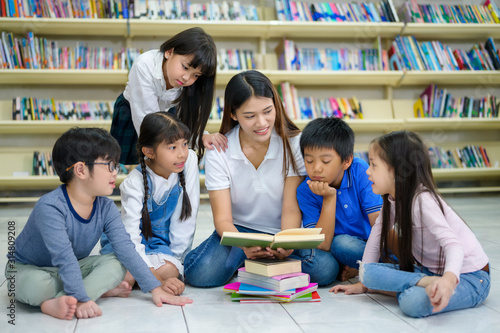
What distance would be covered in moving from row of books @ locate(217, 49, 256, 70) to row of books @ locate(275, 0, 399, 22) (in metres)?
0.40

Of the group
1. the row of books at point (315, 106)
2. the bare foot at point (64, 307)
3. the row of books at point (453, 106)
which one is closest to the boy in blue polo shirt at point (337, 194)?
the bare foot at point (64, 307)

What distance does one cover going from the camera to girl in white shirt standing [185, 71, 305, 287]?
5.52 ft

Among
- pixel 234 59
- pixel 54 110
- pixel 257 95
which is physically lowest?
pixel 54 110

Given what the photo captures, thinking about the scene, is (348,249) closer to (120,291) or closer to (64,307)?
(120,291)

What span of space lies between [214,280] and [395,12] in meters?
3.25

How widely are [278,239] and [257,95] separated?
1.75ft

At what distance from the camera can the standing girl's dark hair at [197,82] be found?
1867mm

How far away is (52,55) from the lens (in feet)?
12.5

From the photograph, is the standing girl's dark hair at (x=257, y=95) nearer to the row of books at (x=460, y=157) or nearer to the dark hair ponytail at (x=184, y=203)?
the dark hair ponytail at (x=184, y=203)

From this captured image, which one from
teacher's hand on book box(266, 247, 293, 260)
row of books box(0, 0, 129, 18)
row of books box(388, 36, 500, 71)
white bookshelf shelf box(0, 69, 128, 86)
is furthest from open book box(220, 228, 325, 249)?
row of books box(388, 36, 500, 71)

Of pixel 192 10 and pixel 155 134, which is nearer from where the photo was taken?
pixel 155 134

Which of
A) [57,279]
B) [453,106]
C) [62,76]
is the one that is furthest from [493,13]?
[57,279]

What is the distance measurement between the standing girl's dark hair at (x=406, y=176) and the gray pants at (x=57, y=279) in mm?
833

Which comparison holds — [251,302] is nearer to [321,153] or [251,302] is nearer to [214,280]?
[214,280]
